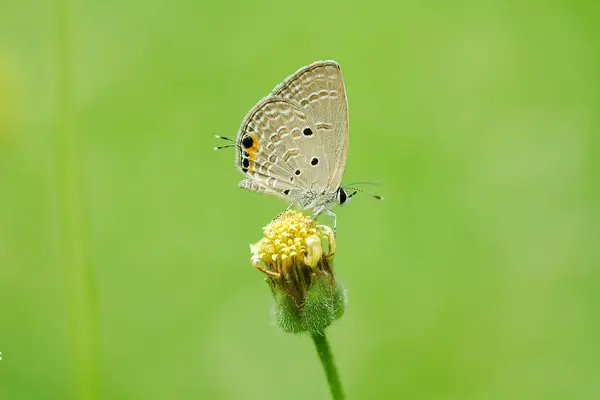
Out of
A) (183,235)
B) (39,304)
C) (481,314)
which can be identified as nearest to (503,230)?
(481,314)

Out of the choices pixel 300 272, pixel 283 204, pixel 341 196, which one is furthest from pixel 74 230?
pixel 283 204

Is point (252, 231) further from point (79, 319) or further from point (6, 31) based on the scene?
point (6, 31)

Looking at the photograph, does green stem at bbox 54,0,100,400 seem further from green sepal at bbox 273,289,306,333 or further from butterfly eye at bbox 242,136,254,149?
butterfly eye at bbox 242,136,254,149

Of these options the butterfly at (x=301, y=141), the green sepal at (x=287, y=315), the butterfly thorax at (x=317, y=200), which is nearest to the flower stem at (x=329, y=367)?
the green sepal at (x=287, y=315)

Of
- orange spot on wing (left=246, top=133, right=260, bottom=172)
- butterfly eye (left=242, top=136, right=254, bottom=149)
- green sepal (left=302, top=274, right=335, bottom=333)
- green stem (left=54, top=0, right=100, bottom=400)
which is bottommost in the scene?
green sepal (left=302, top=274, right=335, bottom=333)

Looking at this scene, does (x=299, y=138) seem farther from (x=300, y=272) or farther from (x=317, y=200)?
(x=300, y=272)

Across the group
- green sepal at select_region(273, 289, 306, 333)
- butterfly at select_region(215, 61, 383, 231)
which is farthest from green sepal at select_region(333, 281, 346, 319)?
butterfly at select_region(215, 61, 383, 231)
